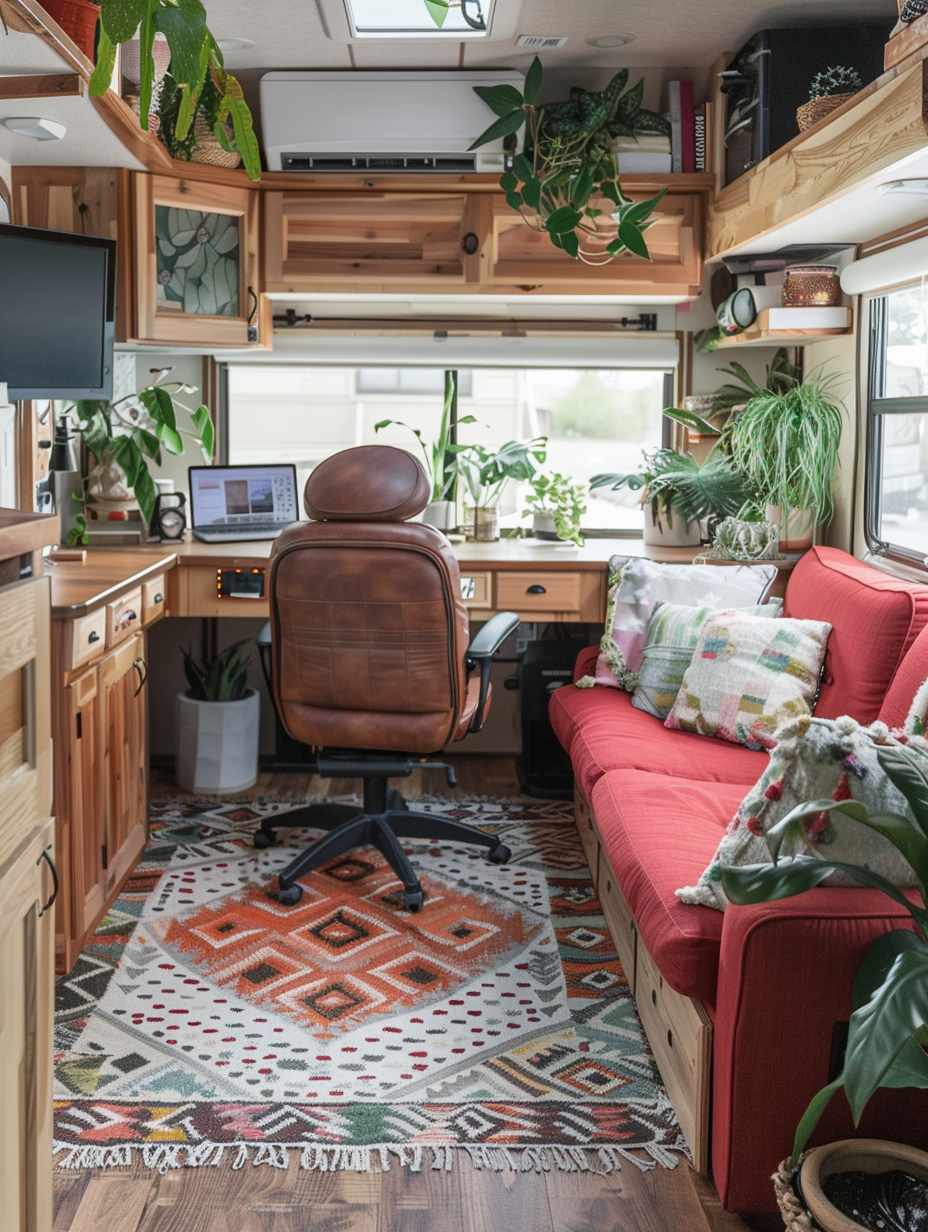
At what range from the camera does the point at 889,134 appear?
2.30 meters

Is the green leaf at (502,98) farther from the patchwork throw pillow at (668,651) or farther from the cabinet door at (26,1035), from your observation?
the cabinet door at (26,1035)

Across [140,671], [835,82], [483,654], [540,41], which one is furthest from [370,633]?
[835,82]

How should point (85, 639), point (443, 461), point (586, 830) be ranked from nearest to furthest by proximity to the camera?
point (85, 639) → point (586, 830) → point (443, 461)

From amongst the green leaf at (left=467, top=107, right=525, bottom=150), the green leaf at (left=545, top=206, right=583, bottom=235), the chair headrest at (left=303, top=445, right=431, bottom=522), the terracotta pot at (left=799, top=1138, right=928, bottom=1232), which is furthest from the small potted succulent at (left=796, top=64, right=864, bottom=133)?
the terracotta pot at (left=799, top=1138, right=928, bottom=1232)

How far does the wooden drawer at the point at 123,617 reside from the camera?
2.92 meters

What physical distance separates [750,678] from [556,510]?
1.27 meters

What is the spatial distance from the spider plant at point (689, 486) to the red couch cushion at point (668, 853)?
1303mm

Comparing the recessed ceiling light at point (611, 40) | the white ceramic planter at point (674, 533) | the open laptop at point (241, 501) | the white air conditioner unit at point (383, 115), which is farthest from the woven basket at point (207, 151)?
the white ceramic planter at point (674, 533)

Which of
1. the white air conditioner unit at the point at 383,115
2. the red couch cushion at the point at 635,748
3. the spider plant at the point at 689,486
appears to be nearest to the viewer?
the red couch cushion at the point at 635,748

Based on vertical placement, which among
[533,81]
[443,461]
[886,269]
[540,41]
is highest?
[540,41]

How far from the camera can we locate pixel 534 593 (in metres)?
3.72

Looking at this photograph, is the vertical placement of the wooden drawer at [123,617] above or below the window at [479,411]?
below

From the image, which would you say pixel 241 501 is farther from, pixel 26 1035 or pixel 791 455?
pixel 26 1035

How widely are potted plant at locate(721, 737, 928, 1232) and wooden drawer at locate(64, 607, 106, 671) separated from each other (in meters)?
1.57
